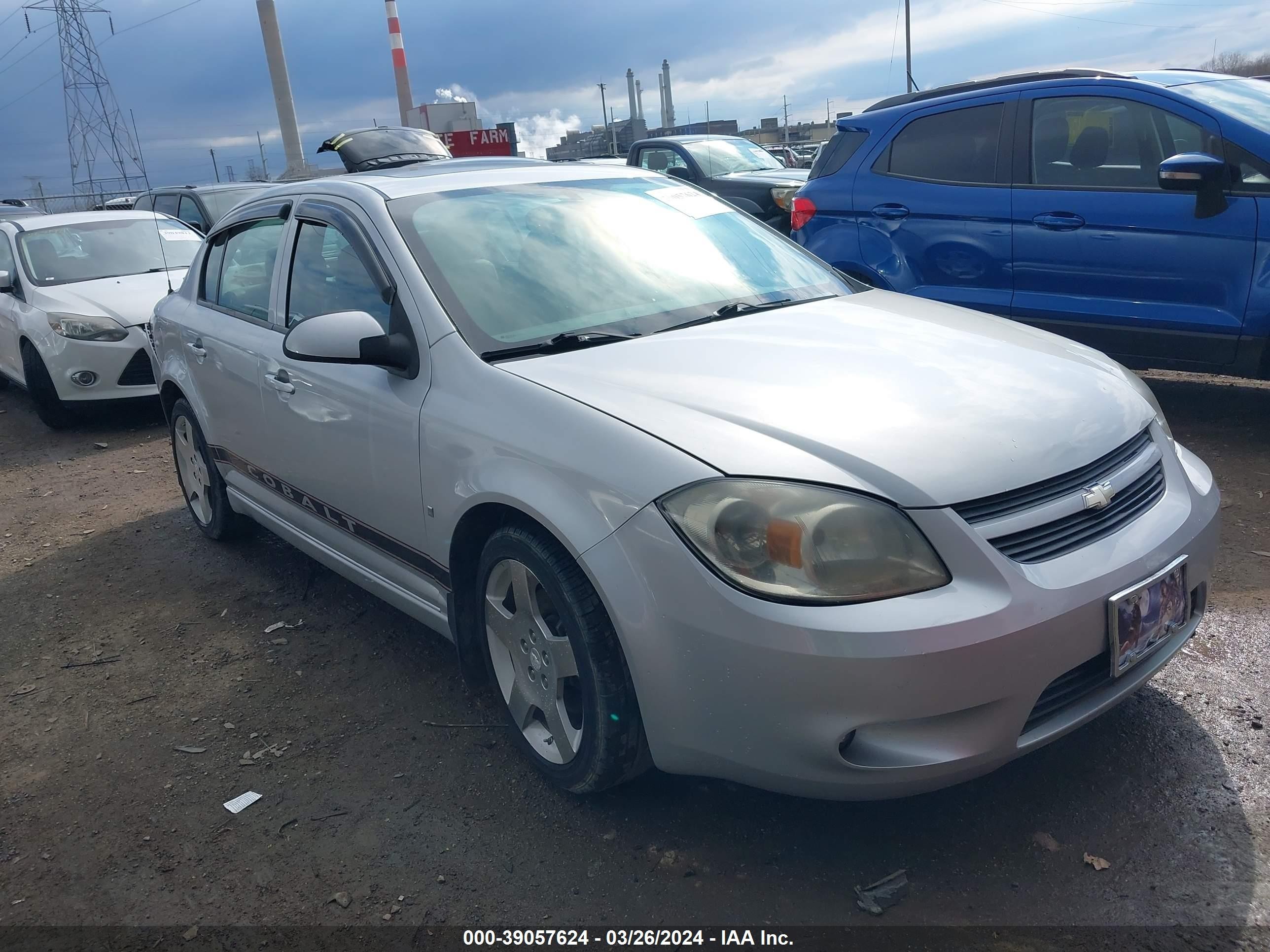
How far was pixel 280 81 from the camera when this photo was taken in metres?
34.8

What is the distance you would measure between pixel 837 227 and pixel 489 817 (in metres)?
4.54

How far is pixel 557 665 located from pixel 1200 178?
401 cm

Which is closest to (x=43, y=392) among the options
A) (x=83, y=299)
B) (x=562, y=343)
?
(x=83, y=299)

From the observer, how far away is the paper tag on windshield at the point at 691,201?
3750 mm

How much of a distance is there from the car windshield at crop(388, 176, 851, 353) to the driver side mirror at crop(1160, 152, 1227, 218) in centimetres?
213

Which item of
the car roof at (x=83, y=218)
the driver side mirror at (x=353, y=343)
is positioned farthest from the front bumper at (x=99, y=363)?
the driver side mirror at (x=353, y=343)

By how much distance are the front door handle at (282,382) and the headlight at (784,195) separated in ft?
27.0

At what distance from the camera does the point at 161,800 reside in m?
2.98

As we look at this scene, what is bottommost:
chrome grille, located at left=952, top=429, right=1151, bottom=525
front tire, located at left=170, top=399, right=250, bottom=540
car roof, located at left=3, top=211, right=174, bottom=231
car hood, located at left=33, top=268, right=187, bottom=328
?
front tire, located at left=170, top=399, right=250, bottom=540

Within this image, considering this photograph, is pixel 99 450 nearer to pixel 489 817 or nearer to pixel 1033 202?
pixel 489 817

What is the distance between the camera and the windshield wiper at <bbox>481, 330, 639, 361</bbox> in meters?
2.83

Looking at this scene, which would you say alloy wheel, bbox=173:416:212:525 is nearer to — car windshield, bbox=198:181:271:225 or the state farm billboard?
car windshield, bbox=198:181:271:225

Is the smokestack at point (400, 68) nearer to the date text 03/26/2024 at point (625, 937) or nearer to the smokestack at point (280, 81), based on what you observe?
the smokestack at point (280, 81)

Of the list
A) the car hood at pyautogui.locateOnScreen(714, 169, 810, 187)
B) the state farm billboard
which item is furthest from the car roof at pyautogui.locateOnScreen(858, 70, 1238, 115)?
the state farm billboard
